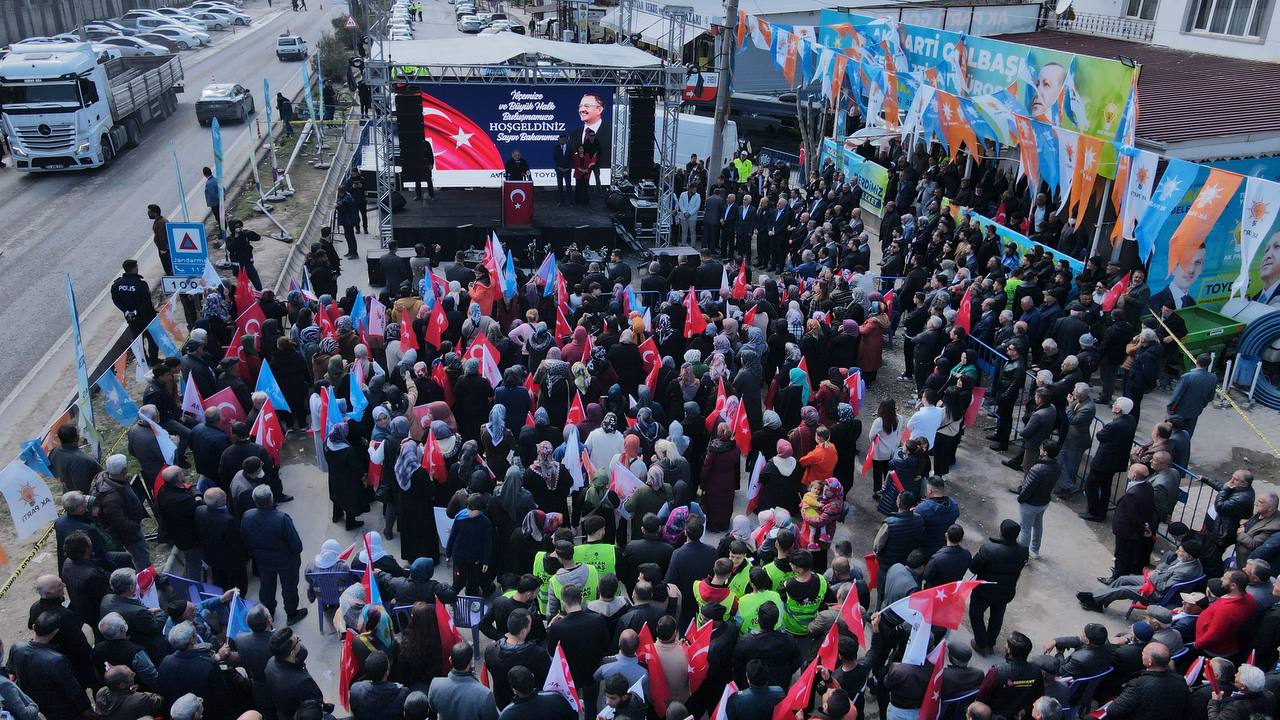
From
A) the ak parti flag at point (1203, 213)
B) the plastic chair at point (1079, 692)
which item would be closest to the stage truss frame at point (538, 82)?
the ak parti flag at point (1203, 213)

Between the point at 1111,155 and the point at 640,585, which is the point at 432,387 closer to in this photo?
the point at 640,585

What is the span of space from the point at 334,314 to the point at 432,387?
2.85m

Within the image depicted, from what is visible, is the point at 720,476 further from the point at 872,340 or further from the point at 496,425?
the point at 872,340

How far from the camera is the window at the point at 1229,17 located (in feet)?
65.6

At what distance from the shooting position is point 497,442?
9648 millimetres

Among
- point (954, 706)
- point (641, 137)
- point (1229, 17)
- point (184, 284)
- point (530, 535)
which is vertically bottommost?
point (954, 706)

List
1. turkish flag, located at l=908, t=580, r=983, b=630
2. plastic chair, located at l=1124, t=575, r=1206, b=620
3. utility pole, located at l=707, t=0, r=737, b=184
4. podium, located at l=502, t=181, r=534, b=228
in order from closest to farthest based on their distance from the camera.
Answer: turkish flag, located at l=908, t=580, r=983, b=630 < plastic chair, located at l=1124, t=575, r=1206, b=620 < podium, located at l=502, t=181, r=534, b=228 < utility pole, located at l=707, t=0, r=737, b=184

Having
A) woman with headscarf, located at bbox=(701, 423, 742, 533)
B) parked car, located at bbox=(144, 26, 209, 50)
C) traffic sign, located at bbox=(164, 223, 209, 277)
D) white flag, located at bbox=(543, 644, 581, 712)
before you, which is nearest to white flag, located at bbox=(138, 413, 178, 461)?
traffic sign, located at bbox=(164, 223, 209, 277)

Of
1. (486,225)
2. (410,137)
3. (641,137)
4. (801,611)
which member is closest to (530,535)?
(801,611)

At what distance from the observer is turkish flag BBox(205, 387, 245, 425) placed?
10.2m

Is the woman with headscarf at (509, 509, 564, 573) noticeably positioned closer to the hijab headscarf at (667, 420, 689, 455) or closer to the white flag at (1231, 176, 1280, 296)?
the hijab headscarf at (667, 420, 689, 455)

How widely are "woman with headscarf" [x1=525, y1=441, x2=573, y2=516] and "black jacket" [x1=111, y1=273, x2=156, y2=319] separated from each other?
744 cm

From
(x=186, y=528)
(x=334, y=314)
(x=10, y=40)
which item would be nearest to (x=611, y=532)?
(x=186, y=528)

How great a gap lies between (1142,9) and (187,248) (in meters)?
23.6
